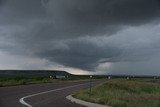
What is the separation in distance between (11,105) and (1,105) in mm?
521

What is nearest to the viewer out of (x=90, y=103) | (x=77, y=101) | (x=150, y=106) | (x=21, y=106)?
(x=150, y=106)

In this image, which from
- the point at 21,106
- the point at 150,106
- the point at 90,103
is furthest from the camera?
the point at 90,103

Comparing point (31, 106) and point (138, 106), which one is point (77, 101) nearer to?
point (31, 106)

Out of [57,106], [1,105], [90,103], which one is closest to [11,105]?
[1,105]

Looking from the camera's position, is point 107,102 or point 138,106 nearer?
point 138,106

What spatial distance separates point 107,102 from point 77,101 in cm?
338

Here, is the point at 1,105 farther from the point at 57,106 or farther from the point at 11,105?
the point at 57,106

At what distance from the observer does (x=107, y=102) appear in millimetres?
19891

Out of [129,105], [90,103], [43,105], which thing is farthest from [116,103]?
[43,105]

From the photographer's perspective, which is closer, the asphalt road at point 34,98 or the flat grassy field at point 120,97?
the flat grassy field at point 120,97

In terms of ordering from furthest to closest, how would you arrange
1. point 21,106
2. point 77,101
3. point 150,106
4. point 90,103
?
point 77,101, point 90,103, point 21,106, point 150,106

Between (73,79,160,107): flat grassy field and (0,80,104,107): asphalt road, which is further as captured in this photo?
(0,80,104,107): asphalt road

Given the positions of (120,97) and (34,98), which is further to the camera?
(34,98)

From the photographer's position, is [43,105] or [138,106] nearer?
[138,106]
